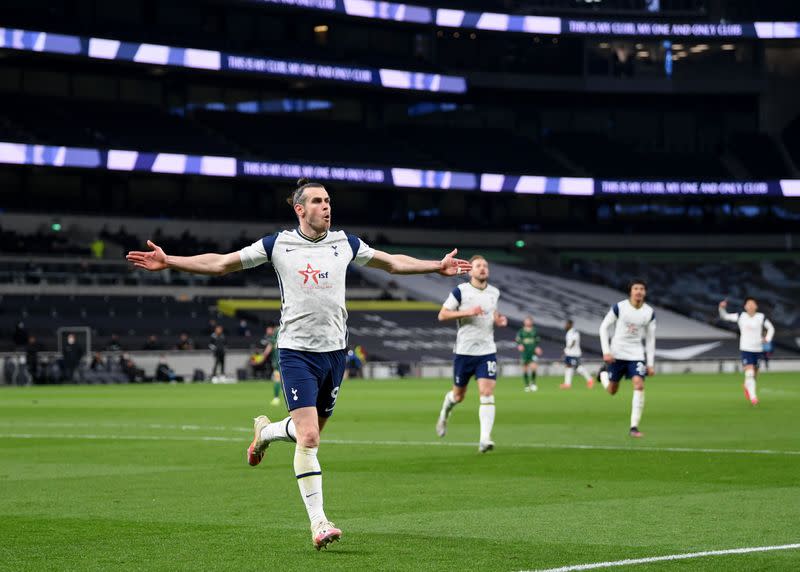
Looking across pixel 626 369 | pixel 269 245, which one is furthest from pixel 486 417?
pixel 269 245

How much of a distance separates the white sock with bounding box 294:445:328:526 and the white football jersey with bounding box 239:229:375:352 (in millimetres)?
830

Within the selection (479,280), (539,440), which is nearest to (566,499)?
(479,280)

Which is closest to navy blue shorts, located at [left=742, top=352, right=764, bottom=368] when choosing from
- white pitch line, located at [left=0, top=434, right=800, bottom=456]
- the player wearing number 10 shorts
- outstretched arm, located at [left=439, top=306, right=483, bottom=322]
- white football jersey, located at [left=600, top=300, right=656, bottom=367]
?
white football jersey, located at [left=600, top=300, right=656, bottom=367]

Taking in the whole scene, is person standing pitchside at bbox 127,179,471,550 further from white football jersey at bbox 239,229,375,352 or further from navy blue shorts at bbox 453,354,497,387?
navy blue shorts at bbox 453,354,497,387

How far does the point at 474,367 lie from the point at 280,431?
27.9ft

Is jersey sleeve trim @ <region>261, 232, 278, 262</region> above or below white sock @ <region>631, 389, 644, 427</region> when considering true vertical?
above

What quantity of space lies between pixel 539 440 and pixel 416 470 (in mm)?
5309

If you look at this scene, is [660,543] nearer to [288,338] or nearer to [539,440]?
[288,338]

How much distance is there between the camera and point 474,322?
1955 cm

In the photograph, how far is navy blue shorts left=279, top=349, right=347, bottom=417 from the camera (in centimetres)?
1038

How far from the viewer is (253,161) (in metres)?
71.2

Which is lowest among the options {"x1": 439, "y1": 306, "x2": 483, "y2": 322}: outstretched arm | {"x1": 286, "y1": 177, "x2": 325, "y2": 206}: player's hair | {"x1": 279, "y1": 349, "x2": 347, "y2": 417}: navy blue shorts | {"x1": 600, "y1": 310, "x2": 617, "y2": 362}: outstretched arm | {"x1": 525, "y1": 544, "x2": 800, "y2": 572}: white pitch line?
{"x1": 525, "y1": 544, "x2": 800, "y2": 572}: white pitch line

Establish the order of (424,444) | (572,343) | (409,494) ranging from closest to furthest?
(409,494)
(424,444)
(572,343)

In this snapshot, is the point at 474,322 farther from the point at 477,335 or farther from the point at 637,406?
the point at 637,406
